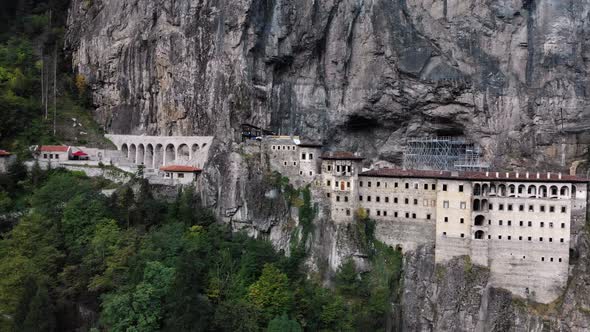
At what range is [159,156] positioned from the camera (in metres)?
58.0

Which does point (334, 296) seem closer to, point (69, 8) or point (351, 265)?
point (351, 265)

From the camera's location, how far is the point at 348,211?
4822cm

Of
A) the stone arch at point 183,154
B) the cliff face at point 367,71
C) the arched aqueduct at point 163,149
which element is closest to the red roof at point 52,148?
the arched aqueduct at point 163,149

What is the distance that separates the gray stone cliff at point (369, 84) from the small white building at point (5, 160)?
11505mm

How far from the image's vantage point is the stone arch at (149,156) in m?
58.2

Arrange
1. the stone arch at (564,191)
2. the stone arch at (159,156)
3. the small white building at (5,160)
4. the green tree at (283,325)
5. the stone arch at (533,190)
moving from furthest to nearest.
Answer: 1. the stone arch at (159,156)
2. the small white building at (5,160)
3. the stone arch at (533,190)
4. the stone arch at (564,191)
5. the green tree at (283,325)

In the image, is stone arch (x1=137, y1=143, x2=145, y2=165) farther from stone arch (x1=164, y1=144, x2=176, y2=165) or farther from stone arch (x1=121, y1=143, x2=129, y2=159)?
stone arch (x1=164, y1=144, x2=176, y2=165)

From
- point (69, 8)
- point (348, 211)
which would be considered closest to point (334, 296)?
point (348, 211)

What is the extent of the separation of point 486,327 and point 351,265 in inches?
423

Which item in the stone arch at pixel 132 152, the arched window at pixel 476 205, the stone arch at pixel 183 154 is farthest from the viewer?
the stone arch at pixel 132 152

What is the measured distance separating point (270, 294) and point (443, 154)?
67.2 ft

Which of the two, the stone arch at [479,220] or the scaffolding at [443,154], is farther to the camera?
the scaffolding at [443,154]

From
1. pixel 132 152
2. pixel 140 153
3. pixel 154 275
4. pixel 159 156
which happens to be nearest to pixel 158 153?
pixel 159 156

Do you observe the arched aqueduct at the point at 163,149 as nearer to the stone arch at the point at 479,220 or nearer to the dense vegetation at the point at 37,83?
the dense vegetation at the point at 37,83
